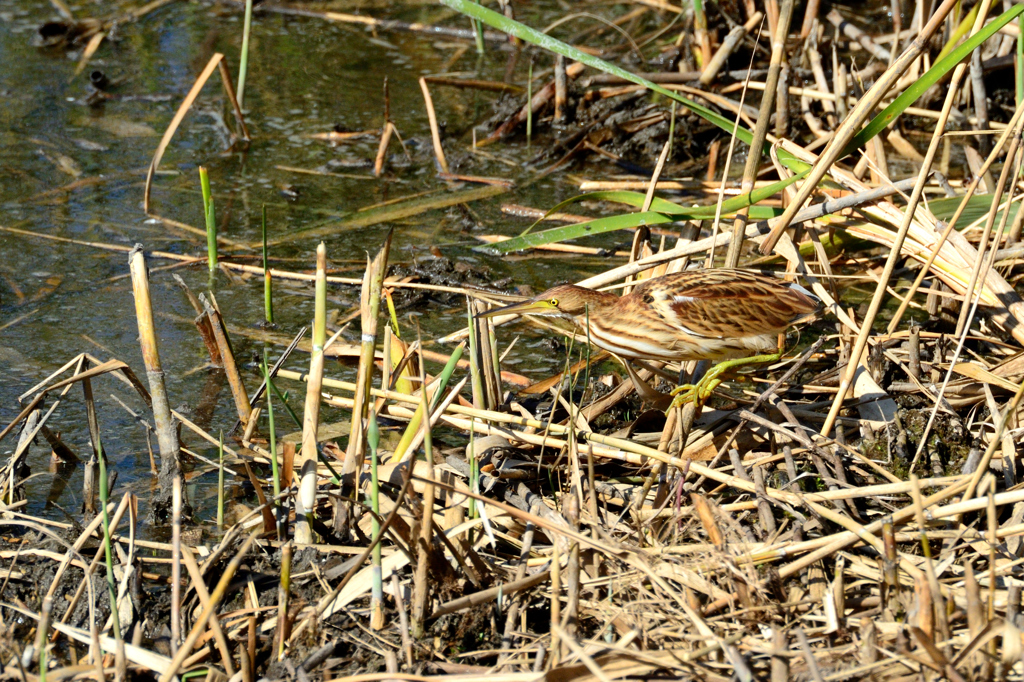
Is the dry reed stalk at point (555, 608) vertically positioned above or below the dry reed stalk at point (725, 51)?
below

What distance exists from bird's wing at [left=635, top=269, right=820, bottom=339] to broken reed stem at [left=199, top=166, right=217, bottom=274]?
6.33 feet

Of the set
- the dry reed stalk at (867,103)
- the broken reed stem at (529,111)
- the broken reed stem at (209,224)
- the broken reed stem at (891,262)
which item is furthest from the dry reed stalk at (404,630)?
the broken reed stem at (529,111)

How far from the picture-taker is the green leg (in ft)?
9.74

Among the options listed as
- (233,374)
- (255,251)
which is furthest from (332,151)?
(233,374)

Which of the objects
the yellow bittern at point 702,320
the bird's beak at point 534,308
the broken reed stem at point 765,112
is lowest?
the bird's beak at point 534,308

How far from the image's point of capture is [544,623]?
248 cm

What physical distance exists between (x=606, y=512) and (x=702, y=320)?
65 cm

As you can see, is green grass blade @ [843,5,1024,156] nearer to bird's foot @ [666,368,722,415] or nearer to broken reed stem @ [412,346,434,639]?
bird's foot @ [666,368,722,415]

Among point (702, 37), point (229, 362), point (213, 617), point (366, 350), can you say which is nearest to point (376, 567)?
point (213, 617)

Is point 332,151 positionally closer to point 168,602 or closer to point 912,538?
point 168,602

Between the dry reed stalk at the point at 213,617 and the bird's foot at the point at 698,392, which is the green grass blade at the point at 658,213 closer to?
the bird's foot at the point at 698,392

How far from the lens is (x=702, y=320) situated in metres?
3.07

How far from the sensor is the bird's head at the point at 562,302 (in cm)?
338

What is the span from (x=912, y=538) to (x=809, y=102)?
3635 millimetres
